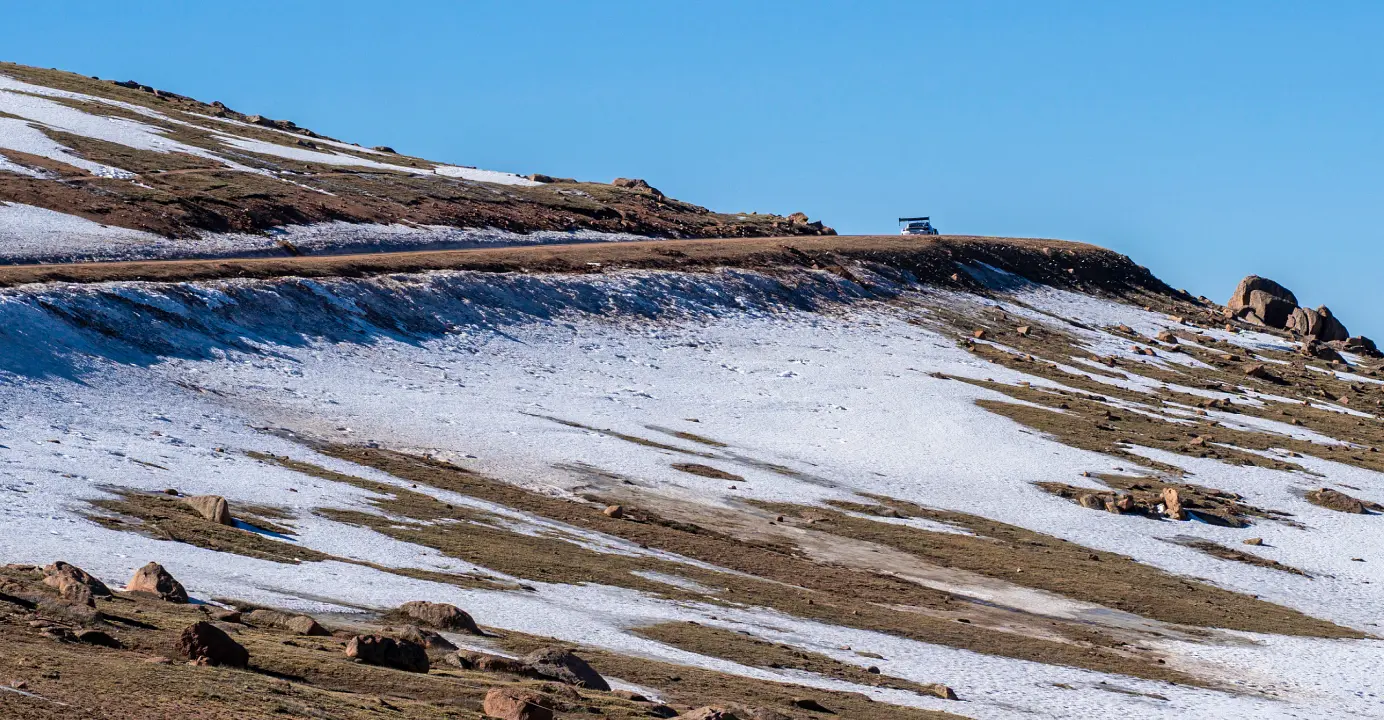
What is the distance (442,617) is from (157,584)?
5.03m

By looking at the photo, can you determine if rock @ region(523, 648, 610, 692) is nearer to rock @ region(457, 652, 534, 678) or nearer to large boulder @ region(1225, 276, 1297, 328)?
rock @ region(457, 652, 534, 678)

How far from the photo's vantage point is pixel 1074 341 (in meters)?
94.1

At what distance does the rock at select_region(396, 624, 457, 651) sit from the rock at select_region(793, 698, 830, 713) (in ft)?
19.8

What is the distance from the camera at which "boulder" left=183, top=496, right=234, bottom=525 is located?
111 ft

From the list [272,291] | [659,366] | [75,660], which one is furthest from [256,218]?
[75,660]

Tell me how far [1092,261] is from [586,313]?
212 ft

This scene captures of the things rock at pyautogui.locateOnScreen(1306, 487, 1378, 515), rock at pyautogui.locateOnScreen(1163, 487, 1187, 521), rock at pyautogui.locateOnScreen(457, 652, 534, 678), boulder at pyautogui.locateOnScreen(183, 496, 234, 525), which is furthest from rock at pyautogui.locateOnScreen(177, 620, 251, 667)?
rock at pyautogui.locateOnScreen(1306, 487, 1378, 515)

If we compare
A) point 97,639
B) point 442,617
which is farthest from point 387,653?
point 442,617

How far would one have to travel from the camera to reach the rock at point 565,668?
77.2ft

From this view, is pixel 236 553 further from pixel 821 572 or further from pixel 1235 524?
pixel 1235 524

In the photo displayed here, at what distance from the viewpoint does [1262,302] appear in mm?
125000

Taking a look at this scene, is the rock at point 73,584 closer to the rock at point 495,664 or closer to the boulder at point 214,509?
the rock at point 495,664

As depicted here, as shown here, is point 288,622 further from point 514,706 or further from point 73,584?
point 514,706

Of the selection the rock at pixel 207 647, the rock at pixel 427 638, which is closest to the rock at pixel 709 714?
the rock at pixel 427 638
